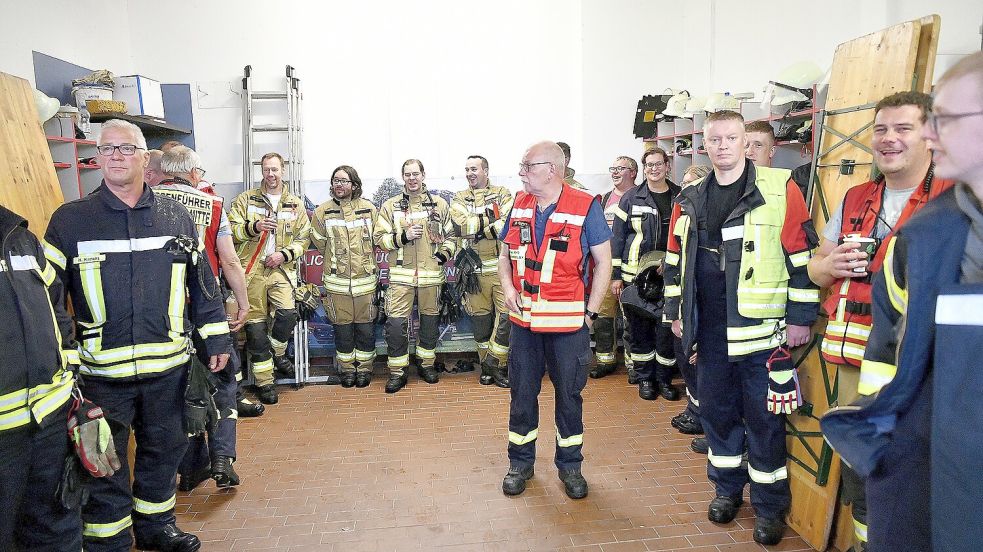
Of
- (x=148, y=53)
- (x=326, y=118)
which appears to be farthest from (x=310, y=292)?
(x=148, y=53)

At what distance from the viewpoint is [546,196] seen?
364 cm

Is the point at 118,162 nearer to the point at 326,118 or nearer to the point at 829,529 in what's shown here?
the point at 829,529

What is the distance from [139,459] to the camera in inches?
117

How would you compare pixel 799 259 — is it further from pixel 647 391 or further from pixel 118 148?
pixel 118 148

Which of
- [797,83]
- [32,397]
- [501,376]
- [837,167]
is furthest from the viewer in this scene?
[501,376]

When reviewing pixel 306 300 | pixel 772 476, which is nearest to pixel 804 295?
pixel 772 476

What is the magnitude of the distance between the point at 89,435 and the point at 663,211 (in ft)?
14.5

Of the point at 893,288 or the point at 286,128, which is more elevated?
the point at 286,128

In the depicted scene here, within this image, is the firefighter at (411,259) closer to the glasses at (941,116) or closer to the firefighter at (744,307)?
the firefighter at (744,307)

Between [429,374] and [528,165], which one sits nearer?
[528,165]

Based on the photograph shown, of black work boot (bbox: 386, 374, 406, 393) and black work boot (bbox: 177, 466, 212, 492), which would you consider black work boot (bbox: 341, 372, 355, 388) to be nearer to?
black work boot (bbox: 386, 374, 406, 393)

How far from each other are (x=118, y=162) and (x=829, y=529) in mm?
→ 3864

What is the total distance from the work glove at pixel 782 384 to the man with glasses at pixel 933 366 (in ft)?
4.87

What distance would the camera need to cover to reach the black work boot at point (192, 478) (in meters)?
3.86
